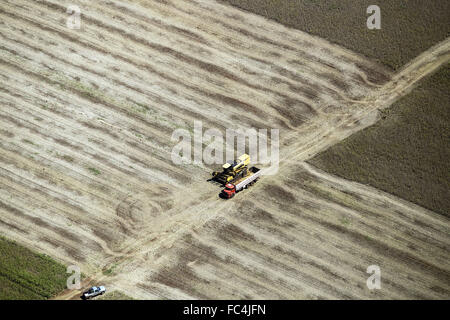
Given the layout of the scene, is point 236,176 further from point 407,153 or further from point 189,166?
point 407,153

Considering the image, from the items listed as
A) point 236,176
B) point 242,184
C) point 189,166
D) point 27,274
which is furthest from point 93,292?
point 236,176

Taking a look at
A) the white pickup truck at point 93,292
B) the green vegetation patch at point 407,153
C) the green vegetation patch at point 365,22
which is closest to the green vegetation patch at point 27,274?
the white pickup truck at point 93,292

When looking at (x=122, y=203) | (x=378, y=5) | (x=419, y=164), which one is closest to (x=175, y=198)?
(x=122, y=203)

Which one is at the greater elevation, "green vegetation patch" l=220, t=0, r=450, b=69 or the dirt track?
"green vegetation patch" l=220, t=0, r=450, b=69

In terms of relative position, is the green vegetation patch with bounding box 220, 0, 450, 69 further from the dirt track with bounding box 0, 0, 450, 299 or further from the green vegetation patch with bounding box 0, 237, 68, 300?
the green vegetation patch with bounding box 0, 237, 68, 300

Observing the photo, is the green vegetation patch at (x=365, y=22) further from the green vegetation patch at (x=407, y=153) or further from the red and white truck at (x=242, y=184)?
the red and white truck at (x=242, y=184)

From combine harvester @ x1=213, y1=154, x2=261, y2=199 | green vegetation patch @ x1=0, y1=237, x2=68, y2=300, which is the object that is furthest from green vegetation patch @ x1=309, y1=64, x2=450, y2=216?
green vegetation patch @ x1=0, y1=237, x2=68, y2=300
